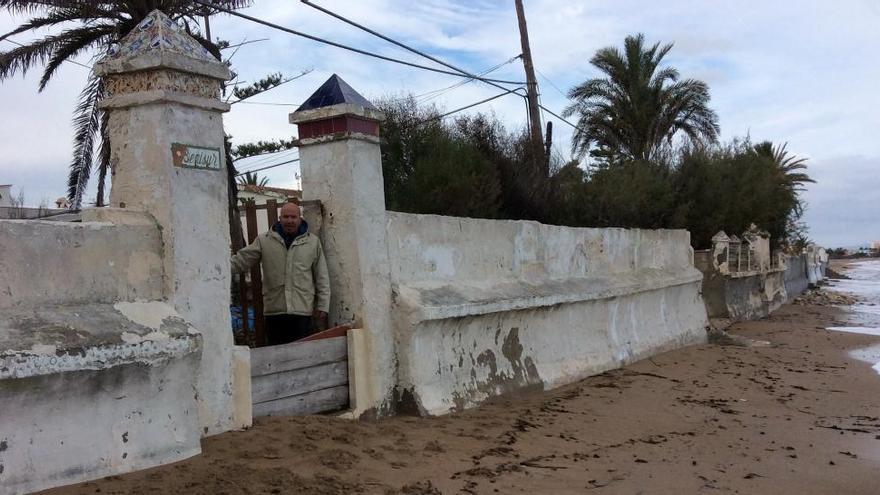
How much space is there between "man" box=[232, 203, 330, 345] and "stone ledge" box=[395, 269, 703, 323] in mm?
787

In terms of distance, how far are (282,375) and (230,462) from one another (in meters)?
1.15

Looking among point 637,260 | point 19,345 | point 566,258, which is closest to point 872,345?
point 637,260

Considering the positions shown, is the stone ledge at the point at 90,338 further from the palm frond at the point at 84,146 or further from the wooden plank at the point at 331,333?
the palm frond at the point at 84,146

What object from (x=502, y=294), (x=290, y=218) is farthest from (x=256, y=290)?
(x=502, y=294)

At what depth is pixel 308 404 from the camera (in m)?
6.22

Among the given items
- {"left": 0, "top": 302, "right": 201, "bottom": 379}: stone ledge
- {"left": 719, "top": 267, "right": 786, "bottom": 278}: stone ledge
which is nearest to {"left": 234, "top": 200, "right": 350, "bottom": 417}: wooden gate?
{"left": 0, "top": 302, "right": 201, "bottom": 379}: stone ledge

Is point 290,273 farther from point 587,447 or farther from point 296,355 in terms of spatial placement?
point 587,447

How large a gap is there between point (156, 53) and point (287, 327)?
2.51 m

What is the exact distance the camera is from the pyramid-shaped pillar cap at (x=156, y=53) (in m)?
5.06

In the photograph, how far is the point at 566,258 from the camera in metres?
10.4

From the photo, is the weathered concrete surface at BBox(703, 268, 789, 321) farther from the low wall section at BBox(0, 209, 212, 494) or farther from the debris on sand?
the low wall section at BBox(0, 209, 212, 494)

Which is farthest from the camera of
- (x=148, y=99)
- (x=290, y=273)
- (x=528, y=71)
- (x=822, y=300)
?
(x=822, y=300)

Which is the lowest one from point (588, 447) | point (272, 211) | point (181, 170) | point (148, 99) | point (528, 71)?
point (588, 447)

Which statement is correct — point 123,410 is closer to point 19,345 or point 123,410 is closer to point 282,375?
point 19,345
